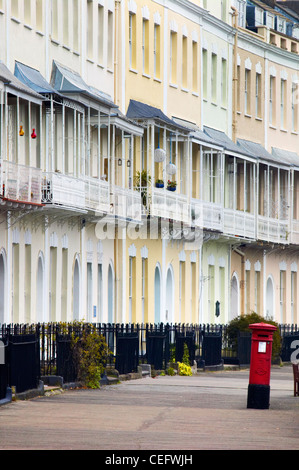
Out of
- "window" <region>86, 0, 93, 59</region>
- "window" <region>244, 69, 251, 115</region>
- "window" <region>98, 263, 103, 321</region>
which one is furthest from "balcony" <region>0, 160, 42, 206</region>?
"window" <region>244, 69, 251, 115</region>

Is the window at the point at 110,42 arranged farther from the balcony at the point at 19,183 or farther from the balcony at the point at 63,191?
the balcony at the point at 19,183

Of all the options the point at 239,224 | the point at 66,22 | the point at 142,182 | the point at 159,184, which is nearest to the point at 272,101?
the point at 239,224

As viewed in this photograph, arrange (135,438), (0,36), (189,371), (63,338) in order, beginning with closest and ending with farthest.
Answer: (135,438) → (63,338) → (0,36) → (189,371)

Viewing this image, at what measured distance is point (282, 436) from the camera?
18812 mm

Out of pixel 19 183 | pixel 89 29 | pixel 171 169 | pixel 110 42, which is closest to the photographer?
pixel 19 183

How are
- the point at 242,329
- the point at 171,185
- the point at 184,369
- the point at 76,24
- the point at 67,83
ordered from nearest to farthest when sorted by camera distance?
the point at 184,369, the point at 67,83, the point at 76,24, the point at 242,329, the point at 171,185

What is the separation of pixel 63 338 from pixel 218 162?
25.8 m

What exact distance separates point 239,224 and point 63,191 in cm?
1849

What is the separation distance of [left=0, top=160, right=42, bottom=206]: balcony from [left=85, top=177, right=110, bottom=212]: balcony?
4.06 meters

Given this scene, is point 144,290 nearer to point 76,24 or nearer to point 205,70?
point 205,70

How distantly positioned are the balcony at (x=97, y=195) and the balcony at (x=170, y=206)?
406cm

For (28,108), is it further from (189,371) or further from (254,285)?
(254,285)

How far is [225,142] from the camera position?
170 feet
